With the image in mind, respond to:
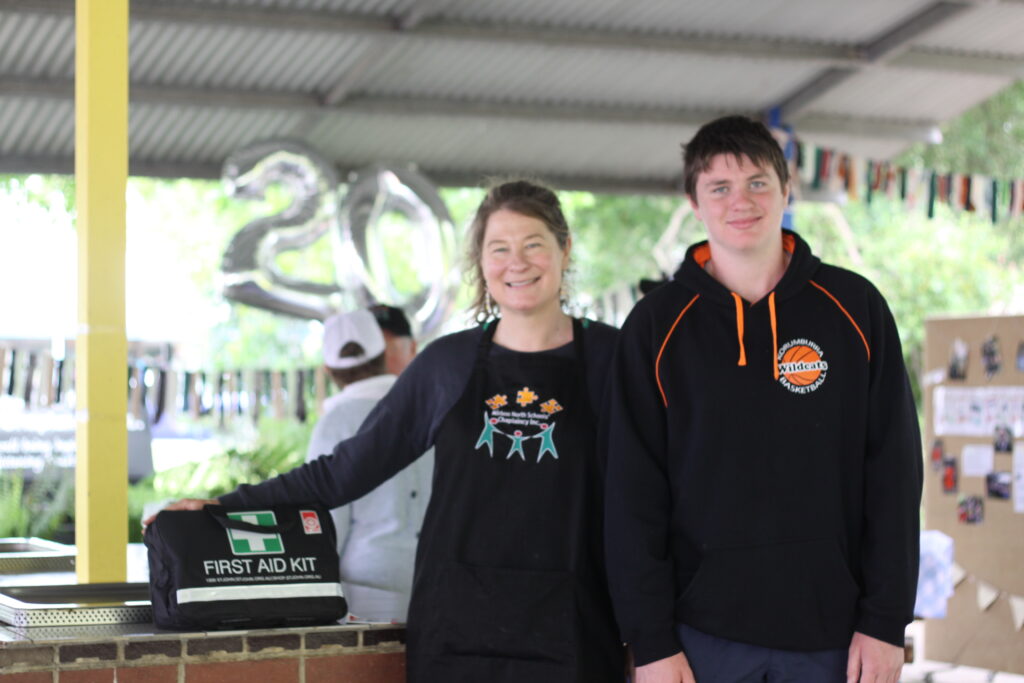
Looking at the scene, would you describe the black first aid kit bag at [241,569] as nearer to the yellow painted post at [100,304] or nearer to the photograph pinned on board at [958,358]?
the yellow painted post at [100,304]

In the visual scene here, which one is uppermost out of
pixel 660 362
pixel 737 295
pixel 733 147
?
pixel 733 147

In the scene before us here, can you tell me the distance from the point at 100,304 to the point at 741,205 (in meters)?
1.68

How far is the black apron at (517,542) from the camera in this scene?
2521mm

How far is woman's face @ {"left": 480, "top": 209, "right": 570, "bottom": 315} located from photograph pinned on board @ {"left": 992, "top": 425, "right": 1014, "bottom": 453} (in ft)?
14.6

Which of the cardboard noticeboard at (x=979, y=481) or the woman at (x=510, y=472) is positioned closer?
the woman at (x=510, y=472)

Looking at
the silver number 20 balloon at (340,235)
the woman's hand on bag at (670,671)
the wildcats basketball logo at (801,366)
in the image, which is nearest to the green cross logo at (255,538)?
Result: the woman's hand on bag at (670,671)

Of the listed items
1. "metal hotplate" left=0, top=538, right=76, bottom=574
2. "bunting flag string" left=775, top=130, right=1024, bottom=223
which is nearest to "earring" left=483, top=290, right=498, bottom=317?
"metal hotplate" left=0, top=538, right=76, bottom=574

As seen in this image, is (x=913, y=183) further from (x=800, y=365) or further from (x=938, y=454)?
(x=800, y=365)

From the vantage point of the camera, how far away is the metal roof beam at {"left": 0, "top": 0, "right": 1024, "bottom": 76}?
8.06 m

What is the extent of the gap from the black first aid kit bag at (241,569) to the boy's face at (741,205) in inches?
42.3

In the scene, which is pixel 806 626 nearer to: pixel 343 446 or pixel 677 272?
pixel 677 272

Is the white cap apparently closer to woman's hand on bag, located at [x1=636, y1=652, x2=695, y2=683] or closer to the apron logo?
the apron logo

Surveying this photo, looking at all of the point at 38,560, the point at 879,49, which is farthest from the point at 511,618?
the point at 879,49

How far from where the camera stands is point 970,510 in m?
6.59
